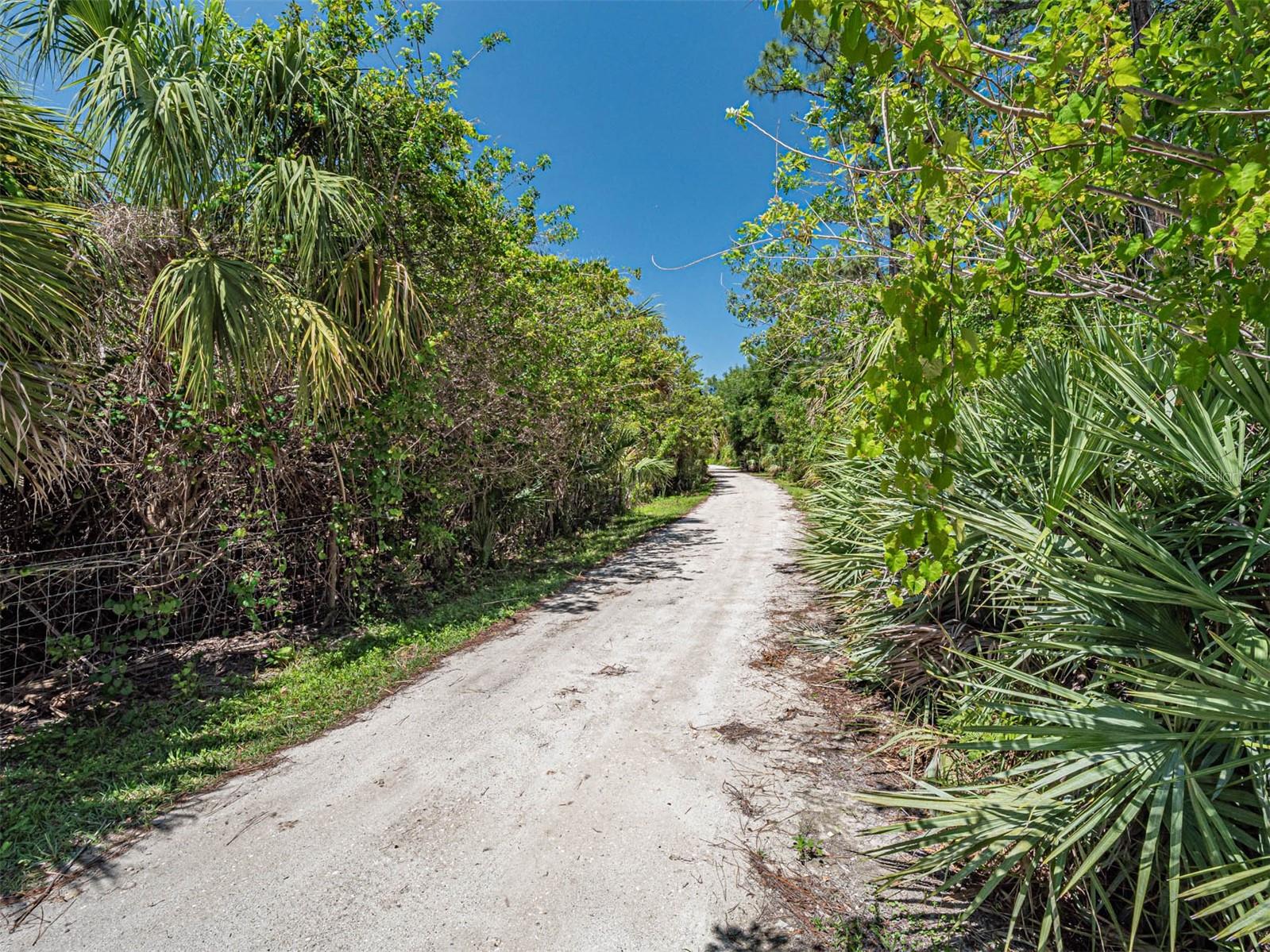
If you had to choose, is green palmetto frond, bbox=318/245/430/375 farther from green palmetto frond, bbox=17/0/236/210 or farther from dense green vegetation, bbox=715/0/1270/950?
dense green vegetation, bbox=715/0/1270/950

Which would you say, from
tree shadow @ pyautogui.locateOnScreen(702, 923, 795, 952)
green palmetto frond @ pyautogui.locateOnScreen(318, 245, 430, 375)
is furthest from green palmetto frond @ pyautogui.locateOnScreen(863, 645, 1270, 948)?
green palmetto frond @ pyautogui.locateOnScreen(318, 245, 430, 375)

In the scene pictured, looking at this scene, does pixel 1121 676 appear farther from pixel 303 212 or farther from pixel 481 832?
pixel 303 212

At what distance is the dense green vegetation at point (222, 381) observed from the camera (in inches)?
120

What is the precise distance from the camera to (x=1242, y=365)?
1.82m

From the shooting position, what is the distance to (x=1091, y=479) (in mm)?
2545

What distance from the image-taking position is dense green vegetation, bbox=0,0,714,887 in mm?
3039

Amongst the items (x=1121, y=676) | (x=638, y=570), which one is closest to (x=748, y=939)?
(x=1121, y=676)

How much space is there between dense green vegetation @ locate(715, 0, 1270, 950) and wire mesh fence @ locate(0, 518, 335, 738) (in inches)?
187

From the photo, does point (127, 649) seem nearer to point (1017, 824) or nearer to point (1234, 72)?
point (1017, 824)

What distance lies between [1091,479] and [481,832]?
3261 mm

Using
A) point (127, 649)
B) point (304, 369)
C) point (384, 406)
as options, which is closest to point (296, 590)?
point (127, 649)

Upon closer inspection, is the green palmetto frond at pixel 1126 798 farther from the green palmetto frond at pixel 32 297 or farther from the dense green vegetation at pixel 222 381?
the green palmetto frond at pixel 32 297

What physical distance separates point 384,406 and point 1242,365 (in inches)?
230

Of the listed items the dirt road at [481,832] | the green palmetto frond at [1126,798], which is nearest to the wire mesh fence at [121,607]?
the dirt road at [481,832]
